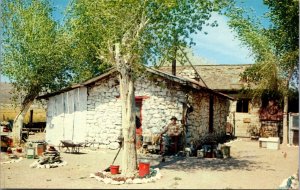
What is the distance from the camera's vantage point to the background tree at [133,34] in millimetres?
11727

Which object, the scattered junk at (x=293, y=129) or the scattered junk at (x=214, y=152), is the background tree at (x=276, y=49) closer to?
the scattered junk at (x=293, y=129)

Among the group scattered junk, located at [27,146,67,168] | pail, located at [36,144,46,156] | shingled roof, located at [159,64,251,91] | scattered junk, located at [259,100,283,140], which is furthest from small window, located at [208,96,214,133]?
scattered junk, located at [27,146,67,168]

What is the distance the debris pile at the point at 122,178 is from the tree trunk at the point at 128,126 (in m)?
0.40

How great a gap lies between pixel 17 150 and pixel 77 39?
37.2 feet

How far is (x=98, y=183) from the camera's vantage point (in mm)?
10602

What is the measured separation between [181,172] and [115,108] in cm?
746

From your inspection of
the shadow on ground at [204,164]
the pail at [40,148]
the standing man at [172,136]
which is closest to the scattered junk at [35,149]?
the pail at [40,148]

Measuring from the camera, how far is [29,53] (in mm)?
22812

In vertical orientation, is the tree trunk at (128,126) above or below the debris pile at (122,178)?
above

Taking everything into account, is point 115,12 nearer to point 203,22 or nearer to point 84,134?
point 203,22

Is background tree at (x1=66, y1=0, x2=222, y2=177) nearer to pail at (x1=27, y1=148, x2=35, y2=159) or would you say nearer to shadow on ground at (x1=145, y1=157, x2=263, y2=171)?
shadow on ground at (x1=145, y1=157, x2=263, y2=171)

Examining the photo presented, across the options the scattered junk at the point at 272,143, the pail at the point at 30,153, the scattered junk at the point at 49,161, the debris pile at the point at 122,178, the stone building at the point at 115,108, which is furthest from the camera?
the scattered junk at the point at 272,143

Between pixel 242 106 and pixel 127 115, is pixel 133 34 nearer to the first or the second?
pixel 127 115

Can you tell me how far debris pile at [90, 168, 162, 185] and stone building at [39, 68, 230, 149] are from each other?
6093 millimetres
